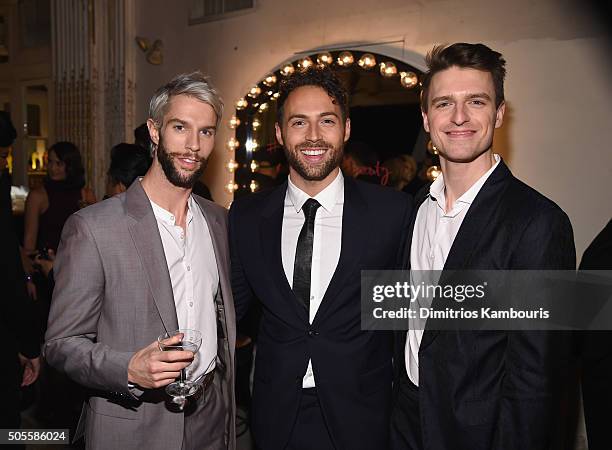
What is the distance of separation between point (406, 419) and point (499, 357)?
0.47m

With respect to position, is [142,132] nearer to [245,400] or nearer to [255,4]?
[255,4]

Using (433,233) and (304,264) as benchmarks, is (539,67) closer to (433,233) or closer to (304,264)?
(433,233)

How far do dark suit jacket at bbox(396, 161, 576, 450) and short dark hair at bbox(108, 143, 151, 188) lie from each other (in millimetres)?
2264

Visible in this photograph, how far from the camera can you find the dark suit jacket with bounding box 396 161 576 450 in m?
1.65

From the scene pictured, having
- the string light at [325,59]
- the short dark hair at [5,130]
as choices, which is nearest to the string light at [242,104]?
the string light at [325,59]

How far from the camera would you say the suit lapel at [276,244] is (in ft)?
6.76

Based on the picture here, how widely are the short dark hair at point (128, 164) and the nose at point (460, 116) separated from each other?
2.14m

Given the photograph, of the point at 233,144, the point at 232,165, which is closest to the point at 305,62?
the point at 233,144

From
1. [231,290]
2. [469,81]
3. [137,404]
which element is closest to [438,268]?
[469,81]

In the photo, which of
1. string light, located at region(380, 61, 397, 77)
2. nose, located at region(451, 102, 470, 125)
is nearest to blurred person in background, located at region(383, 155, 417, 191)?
string light, located at region(380, 61, 397, 77)

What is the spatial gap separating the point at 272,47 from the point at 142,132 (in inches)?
63.2

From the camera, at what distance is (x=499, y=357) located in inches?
69.0

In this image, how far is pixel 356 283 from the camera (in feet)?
6.80

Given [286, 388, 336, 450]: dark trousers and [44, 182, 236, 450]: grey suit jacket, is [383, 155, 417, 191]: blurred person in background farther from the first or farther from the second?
[44, 182, 236, 450]: grey suit jacket
